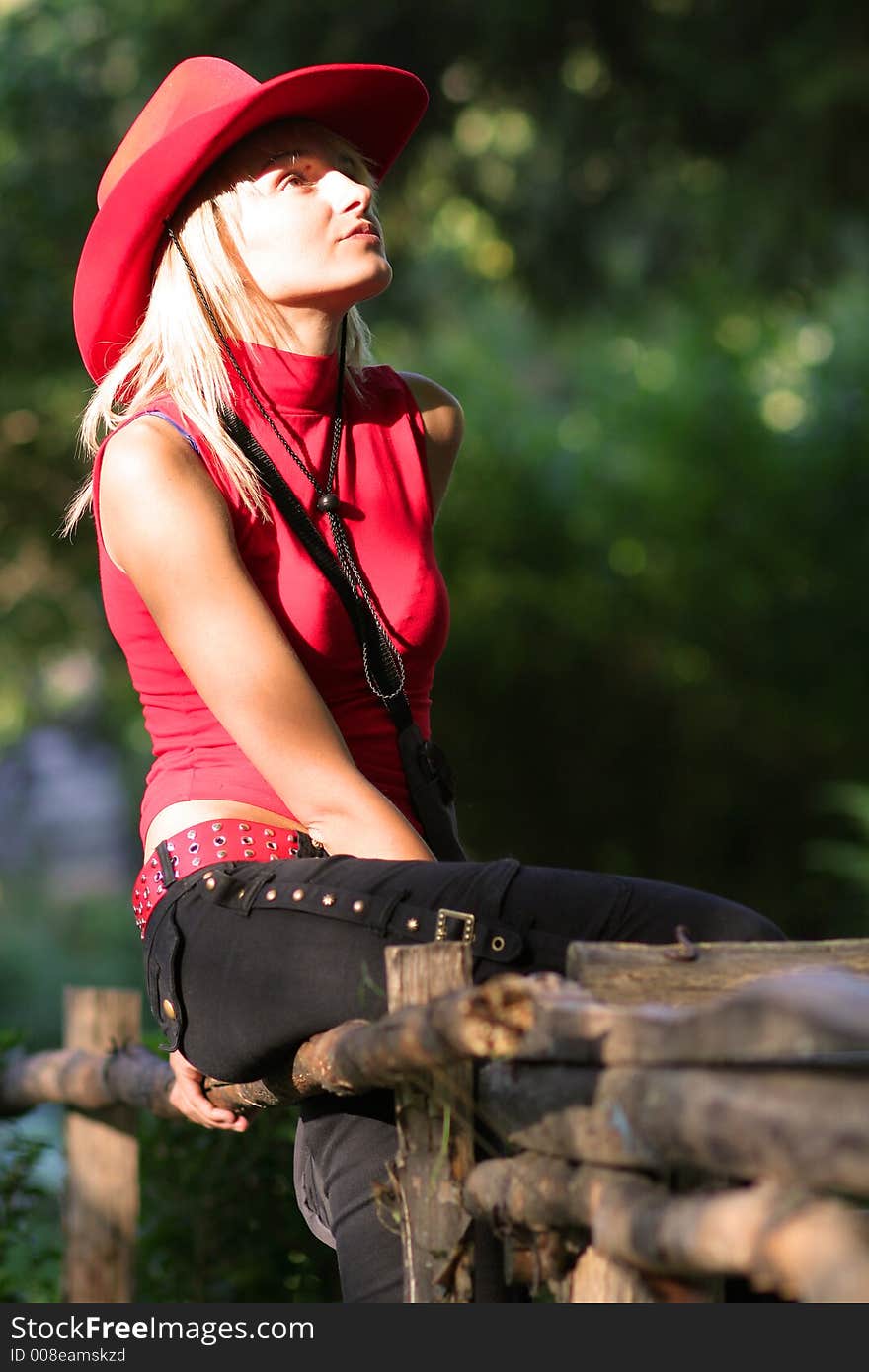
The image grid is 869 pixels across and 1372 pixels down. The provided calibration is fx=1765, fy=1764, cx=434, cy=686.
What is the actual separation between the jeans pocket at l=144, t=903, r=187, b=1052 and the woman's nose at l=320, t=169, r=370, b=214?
94 centimetres

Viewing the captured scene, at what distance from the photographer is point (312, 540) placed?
2201 millimetres

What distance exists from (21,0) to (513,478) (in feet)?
11.0

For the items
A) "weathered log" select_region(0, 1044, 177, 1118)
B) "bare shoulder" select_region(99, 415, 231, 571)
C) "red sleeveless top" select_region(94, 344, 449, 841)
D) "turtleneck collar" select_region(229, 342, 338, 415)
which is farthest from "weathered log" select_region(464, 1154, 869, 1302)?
"weathered log" select_region(0, 1044, 177, 1118)

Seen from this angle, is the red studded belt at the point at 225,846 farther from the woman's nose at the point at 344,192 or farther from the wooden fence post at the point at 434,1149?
the woman's nose at the point at 344,192

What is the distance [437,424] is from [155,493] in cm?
61

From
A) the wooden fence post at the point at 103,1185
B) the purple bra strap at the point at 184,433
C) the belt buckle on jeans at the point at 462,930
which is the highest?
the purple bra strap at the point at 184,433

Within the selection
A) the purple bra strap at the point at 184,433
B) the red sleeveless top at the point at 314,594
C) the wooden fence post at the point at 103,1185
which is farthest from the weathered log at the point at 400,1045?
the wooden fence post at the point at 103,1185

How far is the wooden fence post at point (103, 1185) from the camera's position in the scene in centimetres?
380

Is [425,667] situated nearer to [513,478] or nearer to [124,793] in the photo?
[513,478]

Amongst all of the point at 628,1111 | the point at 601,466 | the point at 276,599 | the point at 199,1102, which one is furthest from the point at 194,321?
the point at 601,466

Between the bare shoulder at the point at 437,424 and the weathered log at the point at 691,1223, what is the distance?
3.85ft

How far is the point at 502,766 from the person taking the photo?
30.1ft

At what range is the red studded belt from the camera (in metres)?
2.07

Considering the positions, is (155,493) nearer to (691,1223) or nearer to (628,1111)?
(628,1111)
